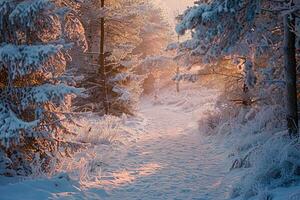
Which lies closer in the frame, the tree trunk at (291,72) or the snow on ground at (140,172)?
the snow on ground at (140,172)

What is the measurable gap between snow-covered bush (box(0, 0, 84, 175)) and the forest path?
1.57m

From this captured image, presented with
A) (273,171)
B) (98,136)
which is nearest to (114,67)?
(98,136)

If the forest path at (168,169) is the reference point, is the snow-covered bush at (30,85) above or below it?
above

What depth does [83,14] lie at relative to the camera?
56.4 feet

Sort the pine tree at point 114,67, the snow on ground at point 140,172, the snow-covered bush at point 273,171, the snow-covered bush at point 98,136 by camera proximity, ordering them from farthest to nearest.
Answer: the pine tree at point 114,67, the snow-covered bush at point 98,136, the snow on ground at point 140,172, the snow-covered bush at point 273,171

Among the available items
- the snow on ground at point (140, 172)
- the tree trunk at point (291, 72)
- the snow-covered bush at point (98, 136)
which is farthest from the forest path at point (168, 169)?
the tree trunk at point (291, 72)

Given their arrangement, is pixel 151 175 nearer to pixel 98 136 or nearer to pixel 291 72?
pixel 291 72

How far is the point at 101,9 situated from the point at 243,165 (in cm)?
1036

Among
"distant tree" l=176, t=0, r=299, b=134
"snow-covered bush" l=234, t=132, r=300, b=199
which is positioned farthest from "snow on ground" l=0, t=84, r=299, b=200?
"distant tree" l=176, t=0, r=299, b=134

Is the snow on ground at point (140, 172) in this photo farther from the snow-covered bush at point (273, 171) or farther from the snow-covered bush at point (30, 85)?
the snow-covered bush at point (30, 85)

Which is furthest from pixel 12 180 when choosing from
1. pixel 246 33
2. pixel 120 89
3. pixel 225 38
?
pixel 120 89

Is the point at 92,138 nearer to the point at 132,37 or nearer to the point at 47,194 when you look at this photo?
the point at 47,194

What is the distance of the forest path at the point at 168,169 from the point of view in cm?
760

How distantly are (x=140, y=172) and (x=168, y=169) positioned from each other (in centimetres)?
71
